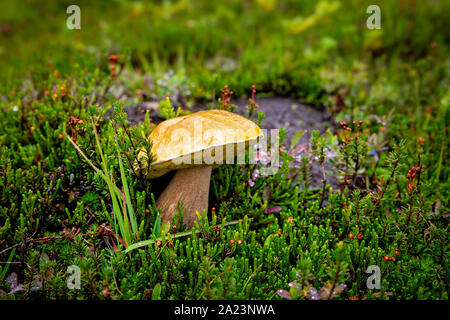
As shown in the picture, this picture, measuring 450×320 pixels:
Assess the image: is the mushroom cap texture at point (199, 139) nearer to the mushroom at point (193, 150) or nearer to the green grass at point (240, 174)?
the mushroom at point (193, 150)

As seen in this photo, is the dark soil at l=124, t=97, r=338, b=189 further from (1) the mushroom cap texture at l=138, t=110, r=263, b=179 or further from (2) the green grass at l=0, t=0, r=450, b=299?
(1) the mushroom cap texture at l=138, t=110, r=263, b=179

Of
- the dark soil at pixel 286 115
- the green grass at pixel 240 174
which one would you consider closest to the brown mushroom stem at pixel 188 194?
the green grass at pixel 240 174

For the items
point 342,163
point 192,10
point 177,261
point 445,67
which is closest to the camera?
point 177,261

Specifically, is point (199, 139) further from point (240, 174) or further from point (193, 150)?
point (240, 174)

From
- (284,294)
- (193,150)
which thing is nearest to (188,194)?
(193,150)

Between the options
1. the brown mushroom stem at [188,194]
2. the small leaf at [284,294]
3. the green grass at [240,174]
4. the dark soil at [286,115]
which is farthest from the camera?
the dark soil at [286,115]

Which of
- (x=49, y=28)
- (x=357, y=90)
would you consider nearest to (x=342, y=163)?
(x=357, y=90)
